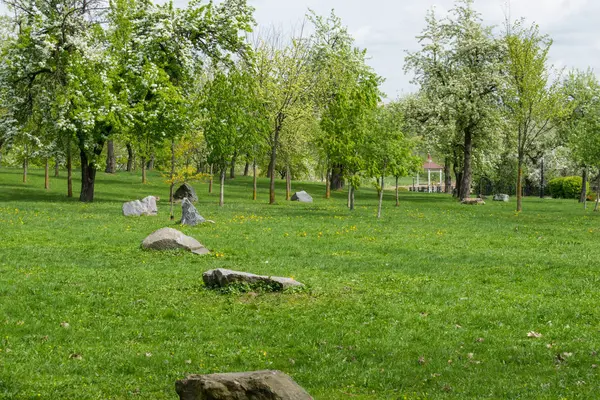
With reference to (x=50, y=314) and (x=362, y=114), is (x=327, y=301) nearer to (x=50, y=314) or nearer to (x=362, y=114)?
(x=50, y=314)

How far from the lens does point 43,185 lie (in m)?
58.4

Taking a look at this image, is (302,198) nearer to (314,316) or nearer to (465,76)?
(465,76)

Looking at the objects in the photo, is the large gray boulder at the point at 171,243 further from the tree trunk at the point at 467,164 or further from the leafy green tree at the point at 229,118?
the tree trunk at the point at 467,164

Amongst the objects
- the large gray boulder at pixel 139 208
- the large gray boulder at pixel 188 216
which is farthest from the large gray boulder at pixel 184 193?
the large gray boulder at pixel 188 216

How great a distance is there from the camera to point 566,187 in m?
83.4

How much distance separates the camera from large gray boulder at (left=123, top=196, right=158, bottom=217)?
122 ft

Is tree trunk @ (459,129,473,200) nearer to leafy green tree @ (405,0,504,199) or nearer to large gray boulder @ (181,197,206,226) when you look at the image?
leafy green tree @ (405,0,504,199)

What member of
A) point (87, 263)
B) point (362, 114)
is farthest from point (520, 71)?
point (87, 263)

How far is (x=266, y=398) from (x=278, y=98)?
4624cm

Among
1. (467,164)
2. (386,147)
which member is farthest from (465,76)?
(386,147)

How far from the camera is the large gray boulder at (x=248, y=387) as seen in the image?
Answer: 7.99 metres

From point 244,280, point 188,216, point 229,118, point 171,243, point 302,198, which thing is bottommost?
point 244,280

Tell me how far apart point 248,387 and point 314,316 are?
24.8 ft

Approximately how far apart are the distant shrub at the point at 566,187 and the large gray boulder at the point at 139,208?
60.3 meters
